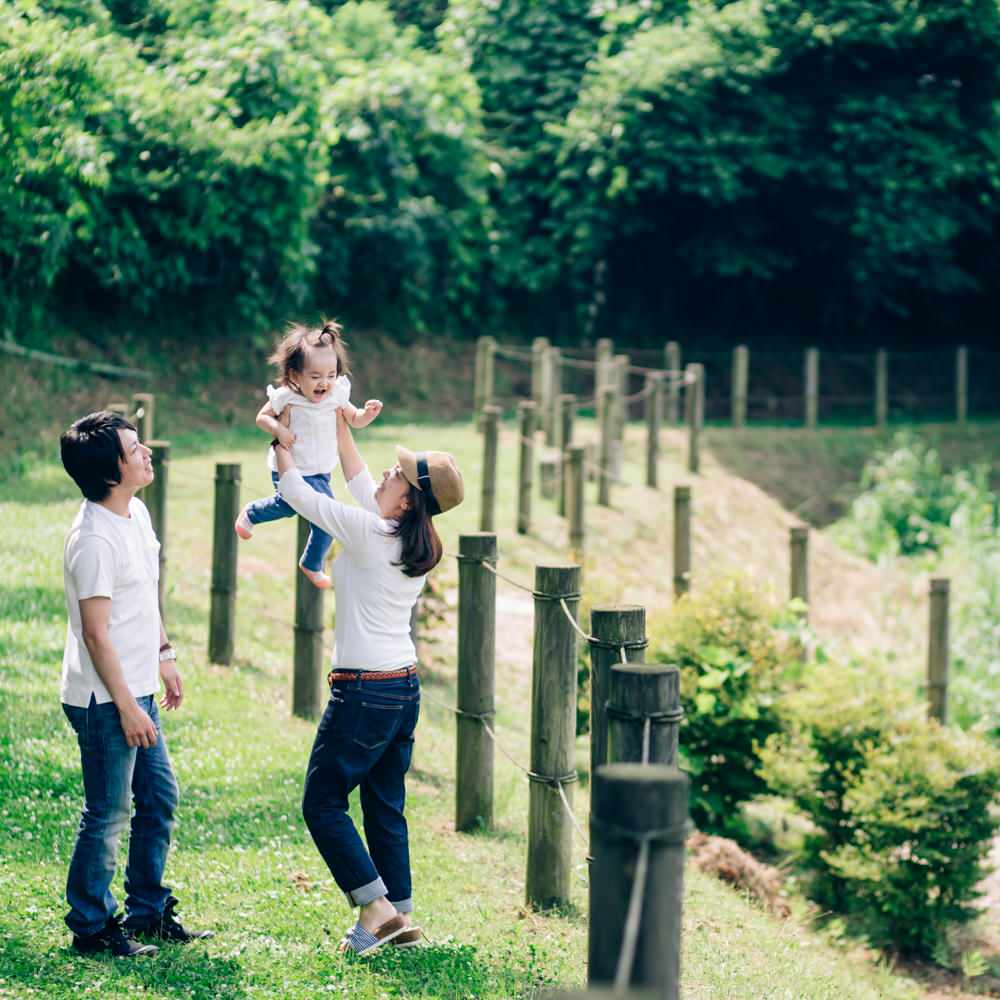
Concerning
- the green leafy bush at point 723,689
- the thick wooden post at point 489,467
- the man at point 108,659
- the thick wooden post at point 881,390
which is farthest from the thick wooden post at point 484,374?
the man at point 108,659

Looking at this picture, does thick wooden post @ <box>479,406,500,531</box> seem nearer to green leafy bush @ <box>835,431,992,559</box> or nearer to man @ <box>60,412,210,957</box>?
green leafy bush @ <box>835,431,992,559</box>

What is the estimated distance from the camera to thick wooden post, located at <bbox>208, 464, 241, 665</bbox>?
25.7 feet

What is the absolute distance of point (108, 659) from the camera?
4203 millimetres

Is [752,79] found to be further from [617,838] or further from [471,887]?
[617,838]

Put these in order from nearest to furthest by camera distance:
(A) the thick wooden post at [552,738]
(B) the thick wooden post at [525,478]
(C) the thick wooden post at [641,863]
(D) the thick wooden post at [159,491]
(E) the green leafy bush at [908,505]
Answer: (C) the thick wooden post at [641,863], (A) the thick wooden post at [552,738], (D) the thick wooden post at [159,491], (B) the thick wooden post at [525,478], (E) the green leafy bush at [908,505]

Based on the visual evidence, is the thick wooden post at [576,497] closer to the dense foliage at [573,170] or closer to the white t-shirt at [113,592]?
the dense foliage at [573,170]

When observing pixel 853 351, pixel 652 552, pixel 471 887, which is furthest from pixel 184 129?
pixel 853 351

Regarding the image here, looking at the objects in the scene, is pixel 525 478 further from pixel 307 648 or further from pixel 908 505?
pixel 908 505

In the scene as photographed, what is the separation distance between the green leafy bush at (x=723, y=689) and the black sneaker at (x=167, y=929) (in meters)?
4.14

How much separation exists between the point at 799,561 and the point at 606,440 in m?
4.42

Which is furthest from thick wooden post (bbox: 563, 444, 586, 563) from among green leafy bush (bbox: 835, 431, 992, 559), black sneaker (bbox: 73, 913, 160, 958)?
black sneaker (bbox: 73, 913, 160, 958)

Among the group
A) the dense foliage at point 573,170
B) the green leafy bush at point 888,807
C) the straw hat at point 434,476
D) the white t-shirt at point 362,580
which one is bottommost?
the green leafy bush at point 888,807

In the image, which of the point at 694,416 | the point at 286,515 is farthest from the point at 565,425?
the point at 286,515

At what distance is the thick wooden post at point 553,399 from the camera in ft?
54.0
